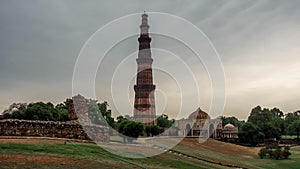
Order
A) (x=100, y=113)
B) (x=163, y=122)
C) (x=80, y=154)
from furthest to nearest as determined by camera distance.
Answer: (x=163, y=122)
(x=100, y=113)
(x=80, y=154)

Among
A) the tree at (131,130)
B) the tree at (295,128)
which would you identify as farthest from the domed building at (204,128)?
the tree at (131,130)

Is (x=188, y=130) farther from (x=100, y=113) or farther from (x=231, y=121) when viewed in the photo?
(x=231, y=121)

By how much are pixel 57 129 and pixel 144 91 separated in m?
43.4

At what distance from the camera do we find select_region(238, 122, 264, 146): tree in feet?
215

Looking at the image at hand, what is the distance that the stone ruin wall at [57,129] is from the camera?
26.1 metres

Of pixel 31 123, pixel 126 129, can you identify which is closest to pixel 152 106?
pixel 126 129

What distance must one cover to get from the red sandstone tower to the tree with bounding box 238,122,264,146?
55.3ft

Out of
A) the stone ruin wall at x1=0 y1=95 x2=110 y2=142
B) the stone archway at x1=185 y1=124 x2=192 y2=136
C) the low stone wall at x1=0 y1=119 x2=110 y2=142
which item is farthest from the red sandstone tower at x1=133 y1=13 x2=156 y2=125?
the low stone wall at x1=0 y1=119 x2=110 y2=142

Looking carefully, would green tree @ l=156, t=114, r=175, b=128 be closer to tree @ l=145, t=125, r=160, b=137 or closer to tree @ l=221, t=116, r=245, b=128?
tree @ l=221, t=116, r=245, b=128

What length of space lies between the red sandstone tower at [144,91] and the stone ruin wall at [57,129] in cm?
3843

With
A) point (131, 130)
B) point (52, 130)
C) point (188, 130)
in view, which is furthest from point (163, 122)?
point (52, 130)

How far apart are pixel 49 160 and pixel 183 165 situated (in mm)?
9393

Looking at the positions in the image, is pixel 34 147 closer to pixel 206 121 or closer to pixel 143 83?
pixel 143 83

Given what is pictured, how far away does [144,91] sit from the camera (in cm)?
7062
